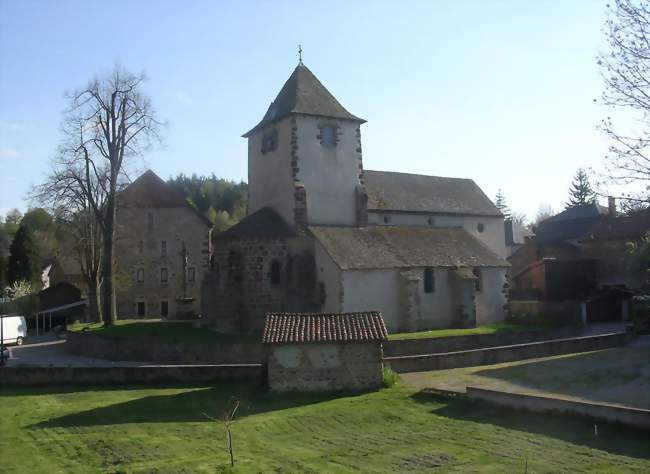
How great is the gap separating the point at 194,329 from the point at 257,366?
8182 millimetres

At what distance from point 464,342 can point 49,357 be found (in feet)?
63.0

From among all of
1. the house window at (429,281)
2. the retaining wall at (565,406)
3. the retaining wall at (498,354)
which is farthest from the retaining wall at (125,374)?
the house window at (429,281)

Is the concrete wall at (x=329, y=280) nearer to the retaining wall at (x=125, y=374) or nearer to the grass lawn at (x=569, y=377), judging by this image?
the grass lawn at (x=569, y=377)

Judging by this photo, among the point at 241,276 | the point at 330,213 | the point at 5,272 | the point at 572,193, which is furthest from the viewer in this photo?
the point at 572,193

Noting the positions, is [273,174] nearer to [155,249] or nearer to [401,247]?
[401,247]

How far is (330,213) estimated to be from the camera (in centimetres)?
3281

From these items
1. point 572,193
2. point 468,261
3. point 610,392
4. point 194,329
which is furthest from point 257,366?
point 572,193

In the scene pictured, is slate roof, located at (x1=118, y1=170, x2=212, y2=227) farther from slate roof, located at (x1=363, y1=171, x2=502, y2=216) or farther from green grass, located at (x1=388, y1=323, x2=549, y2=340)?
green grass, located at (x1=388, y1=323, x2=549, y2=340)

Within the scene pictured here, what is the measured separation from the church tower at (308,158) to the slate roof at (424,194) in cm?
287

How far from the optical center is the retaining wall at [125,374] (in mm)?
22719

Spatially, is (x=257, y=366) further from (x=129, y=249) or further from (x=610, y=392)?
(x=129, y=249)

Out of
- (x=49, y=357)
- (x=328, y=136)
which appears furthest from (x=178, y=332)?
(x=328, y=136)

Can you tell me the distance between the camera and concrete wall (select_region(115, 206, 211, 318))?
144 feet

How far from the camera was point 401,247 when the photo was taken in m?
32.5
